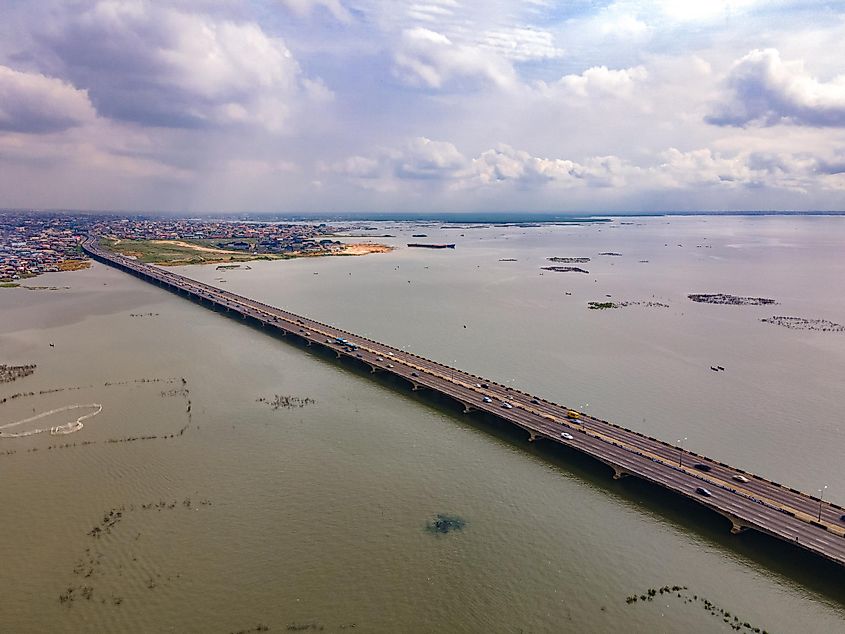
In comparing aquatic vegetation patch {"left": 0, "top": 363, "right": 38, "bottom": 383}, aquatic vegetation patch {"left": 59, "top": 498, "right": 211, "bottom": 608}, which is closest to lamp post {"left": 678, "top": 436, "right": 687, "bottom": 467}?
aquatic vegetation patch {"left": 59, "top": 498, "right": 211, "bottom": 608}

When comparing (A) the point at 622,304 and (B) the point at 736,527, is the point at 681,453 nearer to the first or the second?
(B) the point at 736,527

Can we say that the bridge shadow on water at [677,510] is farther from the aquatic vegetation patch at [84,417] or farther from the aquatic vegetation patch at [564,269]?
the aquatic vegetation patch at [564,269]

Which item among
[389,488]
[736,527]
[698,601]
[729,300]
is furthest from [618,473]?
[729,300]

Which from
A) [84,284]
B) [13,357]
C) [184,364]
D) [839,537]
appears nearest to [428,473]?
[839,537]

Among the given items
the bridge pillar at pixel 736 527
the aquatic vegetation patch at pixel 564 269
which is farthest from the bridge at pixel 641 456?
the aquatic vegetation patch at pixel 564 269

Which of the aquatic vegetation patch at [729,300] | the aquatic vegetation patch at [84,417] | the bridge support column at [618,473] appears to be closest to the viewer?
the bridge support column at [618,473]
